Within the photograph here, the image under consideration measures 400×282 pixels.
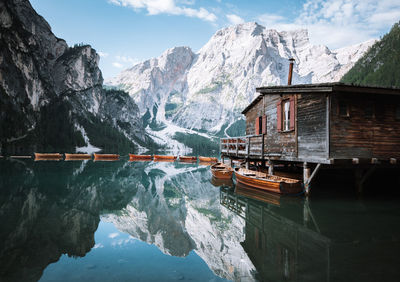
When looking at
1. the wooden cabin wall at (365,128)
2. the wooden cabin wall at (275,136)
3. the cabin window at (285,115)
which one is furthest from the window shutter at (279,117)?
the wooden cabin wall at (365,128)

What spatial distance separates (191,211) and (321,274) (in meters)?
8.41

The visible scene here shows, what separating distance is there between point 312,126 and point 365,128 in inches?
124

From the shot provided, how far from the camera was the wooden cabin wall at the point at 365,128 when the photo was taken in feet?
48.7

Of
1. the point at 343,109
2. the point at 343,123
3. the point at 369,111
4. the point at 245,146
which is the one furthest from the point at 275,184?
the point at 245,146

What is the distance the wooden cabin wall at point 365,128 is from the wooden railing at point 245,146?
7.02 m

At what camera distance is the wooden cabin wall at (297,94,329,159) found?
49.2ft

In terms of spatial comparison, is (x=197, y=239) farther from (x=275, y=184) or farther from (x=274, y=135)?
(x=274, y=135)

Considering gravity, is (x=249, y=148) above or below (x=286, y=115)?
below

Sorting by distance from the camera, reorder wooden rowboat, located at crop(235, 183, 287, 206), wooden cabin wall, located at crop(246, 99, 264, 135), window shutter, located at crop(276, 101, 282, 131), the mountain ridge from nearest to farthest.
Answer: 1. wooden rowboat, located at crop(235, 183, 287, 206)
2. window shutter, located at crop(276, 101, 282, 131)
3. wooden cabin wall, located at crop(246, 99, 264, 135)
4. the mountain ridge

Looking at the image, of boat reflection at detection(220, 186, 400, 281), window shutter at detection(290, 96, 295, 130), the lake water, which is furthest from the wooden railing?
boat reflection at detection(220, 186, 400, 281)

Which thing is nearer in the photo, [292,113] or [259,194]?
[292,113]

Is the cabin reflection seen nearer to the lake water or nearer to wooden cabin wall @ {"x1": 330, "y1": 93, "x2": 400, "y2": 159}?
the lake water

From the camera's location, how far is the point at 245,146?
82.5 feet

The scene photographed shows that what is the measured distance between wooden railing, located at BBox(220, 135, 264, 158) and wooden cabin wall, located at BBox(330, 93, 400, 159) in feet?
23.0
